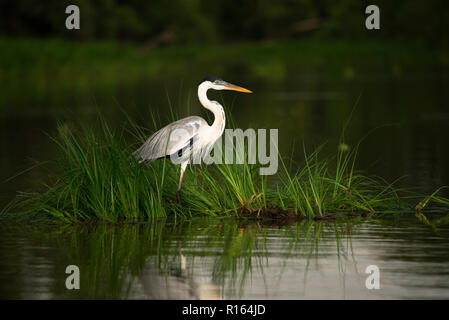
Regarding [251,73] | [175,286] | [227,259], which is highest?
[251,73]

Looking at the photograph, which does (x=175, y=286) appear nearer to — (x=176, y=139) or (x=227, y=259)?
(x=227, y=259)

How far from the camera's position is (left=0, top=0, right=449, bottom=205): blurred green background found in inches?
642

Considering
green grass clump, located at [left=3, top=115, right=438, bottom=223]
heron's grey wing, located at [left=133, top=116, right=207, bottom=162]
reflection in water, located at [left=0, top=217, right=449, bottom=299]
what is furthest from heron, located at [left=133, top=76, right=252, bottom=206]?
reflection in water, located at [left=0, top=217, right=449, bottom=299]

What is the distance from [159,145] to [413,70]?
35821 millimetres

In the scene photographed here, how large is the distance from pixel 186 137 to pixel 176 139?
10 centimetres

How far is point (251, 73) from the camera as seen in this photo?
43094 millimetres

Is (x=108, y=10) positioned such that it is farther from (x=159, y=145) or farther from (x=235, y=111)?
(x=159, y=145)

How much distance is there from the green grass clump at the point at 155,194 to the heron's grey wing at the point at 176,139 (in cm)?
21

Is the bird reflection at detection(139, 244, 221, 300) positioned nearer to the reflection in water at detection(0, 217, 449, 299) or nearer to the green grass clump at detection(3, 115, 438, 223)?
the reflection in water at detection(0, 217, 449, 299)

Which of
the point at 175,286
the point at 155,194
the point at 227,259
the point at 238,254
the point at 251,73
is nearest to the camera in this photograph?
the point at 175,286

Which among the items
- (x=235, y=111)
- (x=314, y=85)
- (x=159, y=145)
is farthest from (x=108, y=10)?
(x=159, y=145)

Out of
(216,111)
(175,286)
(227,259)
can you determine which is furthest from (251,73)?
(175,286)

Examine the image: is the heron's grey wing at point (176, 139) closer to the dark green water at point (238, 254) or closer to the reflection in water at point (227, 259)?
the dark green water at point (238, 254)

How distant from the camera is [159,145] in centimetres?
948
